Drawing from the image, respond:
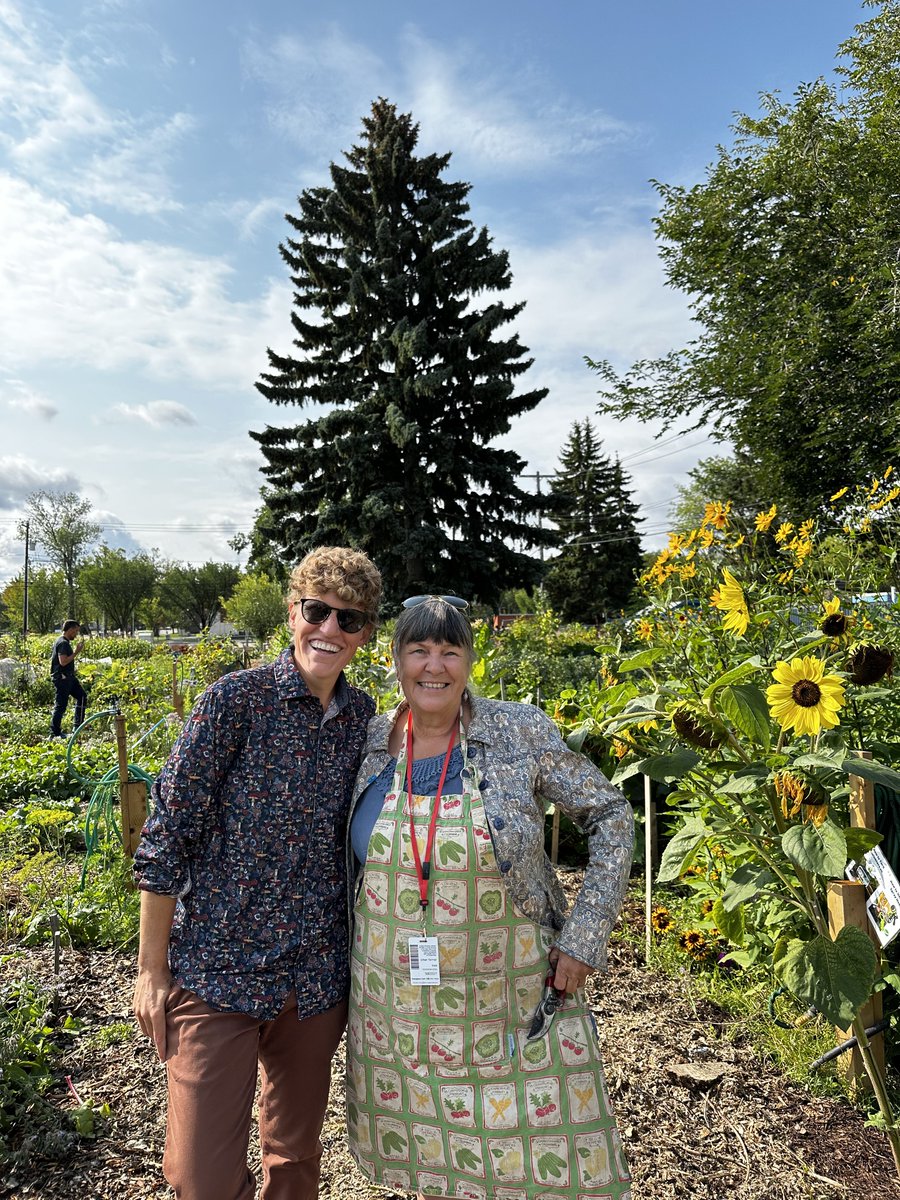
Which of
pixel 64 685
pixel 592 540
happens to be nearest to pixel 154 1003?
pixel 64 685

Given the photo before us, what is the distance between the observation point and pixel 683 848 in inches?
83.3

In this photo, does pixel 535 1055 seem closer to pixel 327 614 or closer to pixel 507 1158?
pixel 507 1158

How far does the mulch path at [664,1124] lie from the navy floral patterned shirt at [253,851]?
846mm

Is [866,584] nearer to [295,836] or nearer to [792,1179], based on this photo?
[792,1179]

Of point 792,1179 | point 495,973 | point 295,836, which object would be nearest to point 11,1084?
point 295,836

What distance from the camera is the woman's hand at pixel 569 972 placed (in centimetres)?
158

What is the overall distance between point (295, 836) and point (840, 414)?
14.7 meters

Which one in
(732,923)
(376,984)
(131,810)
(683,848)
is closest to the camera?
(376,984)

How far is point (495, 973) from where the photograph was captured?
1.58 meters

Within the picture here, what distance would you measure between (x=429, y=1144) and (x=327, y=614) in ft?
3.79

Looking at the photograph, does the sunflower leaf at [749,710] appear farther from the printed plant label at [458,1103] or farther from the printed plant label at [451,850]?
the printed plant label at [458,1103]

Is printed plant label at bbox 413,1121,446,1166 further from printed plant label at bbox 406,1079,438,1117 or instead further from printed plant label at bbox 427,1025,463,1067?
printed plant label at bbox 427,1025,463,1067

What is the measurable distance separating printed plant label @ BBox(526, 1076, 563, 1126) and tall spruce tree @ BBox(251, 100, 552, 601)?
1666 centimetres

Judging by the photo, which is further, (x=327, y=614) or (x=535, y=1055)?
(x=327, y=614)
